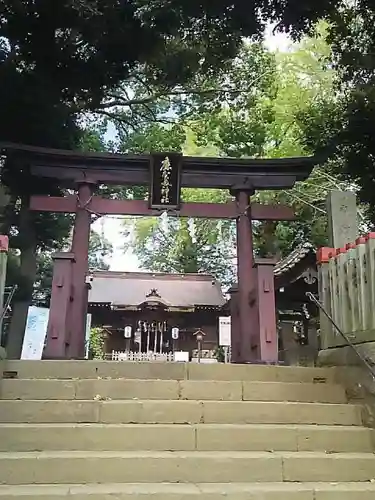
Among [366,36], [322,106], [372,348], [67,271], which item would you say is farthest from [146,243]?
[372,348]

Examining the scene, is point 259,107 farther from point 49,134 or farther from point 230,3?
point 49,134

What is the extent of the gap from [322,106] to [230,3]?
381 centimetres

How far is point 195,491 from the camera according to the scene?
10.4 feet

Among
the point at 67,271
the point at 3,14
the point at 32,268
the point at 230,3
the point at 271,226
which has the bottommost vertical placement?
the point at 67,271

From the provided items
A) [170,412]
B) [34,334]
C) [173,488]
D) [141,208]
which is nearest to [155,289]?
[34,334]

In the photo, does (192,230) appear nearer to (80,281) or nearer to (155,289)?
(155,289)

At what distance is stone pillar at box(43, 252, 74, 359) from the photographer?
773 cm

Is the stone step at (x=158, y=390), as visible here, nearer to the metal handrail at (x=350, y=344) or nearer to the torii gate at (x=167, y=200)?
the metal handrail at (x=350, y=344)

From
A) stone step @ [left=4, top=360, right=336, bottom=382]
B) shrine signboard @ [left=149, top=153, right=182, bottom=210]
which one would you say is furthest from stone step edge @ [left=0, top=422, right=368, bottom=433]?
shrine signboard @ [left=149, top=153, right=182, bottom=210]

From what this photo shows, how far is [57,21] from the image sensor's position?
40.3 ft

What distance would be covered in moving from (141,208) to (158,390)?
16.8 ft

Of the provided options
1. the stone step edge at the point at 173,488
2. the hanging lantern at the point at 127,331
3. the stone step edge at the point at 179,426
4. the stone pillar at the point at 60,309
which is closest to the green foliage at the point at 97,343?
the hanging lantern at the point at 127,331

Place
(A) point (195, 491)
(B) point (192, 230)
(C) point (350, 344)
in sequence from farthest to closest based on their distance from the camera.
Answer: (B) point (192, 230) → (C) point (350, 344) → (A) point (195, 491)

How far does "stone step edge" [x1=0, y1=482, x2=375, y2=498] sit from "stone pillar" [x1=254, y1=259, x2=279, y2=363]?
4.36 meters
